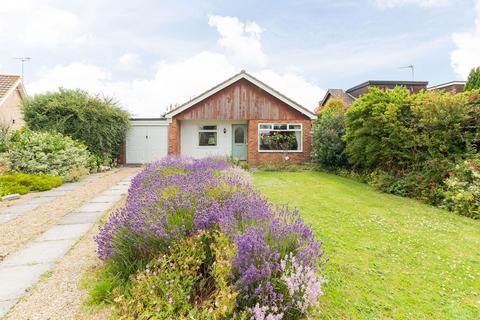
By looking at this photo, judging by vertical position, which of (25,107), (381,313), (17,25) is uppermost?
(17,25)

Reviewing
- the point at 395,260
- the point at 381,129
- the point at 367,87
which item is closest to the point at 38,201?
the point at 395,260

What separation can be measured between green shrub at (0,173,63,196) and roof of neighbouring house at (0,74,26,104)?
14.0 meters

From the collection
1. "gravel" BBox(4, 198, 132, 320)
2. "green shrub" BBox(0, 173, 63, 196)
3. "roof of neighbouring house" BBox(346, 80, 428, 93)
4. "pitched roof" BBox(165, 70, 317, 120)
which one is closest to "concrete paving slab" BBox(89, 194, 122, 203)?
"green shrub" BBox(0, 173, 63, 196)

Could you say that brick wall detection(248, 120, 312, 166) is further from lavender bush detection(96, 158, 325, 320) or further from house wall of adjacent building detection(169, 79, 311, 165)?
lavender bush detection(96, 158, 325, 320)

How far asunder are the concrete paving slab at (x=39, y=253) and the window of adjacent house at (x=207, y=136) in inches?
521

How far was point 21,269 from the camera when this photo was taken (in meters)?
3.49

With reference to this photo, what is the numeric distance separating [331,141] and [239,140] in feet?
20.1

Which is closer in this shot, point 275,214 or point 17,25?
point 275,214

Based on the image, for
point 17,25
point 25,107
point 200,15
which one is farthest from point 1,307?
point 25,107

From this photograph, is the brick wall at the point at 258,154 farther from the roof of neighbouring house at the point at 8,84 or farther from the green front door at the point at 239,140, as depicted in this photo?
the roof of neighbouring house at the point at 8,84

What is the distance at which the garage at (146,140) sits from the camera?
1708 centimetres

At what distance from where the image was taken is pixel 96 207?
6.57 metres

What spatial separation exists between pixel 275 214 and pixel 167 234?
1163mm

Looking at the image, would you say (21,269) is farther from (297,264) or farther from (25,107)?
(25,107)
